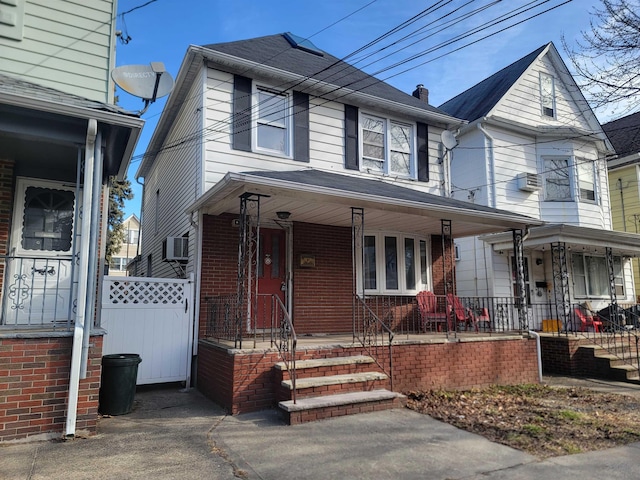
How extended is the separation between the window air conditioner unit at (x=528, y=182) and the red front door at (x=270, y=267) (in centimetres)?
830

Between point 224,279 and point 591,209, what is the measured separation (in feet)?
39.6

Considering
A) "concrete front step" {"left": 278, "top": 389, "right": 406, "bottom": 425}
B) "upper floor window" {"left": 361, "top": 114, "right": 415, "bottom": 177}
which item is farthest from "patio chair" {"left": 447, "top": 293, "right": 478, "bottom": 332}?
"concrete front step" {"left": 278, "top": 389, "right": 406, "bottom": 425}

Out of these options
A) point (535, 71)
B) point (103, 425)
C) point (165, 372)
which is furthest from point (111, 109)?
point (535, 71)

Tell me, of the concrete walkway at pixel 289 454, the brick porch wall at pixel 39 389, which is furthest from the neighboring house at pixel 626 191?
the brick porch wall at pixel 39 389

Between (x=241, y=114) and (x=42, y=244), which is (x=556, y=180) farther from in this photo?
(x=42, y=244)

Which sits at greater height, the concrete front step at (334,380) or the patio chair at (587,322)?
the patio chair at (587,322)

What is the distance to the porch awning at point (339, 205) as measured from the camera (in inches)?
254

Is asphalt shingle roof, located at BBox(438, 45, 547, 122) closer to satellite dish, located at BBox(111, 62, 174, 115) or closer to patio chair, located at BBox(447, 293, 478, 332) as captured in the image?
patio chair, located at BBox(447, 293, 478, 332)

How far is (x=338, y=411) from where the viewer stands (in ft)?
18.1

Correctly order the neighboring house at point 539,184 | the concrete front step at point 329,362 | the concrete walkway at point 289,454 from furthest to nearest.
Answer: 1. the neighboring house at point 539,184
2. the concrete front step at point 329,362
3. the concrete walkway at point 289,454

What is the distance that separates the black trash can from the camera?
18.4 ft

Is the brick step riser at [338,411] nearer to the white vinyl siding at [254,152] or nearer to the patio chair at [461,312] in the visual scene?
the patio chair at [461,312]

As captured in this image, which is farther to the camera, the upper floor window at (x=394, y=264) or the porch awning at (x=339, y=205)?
the upper floor window at (x=394, y=264)

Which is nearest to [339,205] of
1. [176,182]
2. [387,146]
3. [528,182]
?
[387,146]
